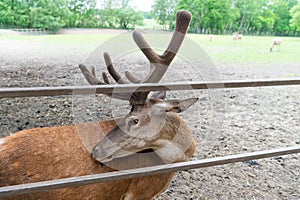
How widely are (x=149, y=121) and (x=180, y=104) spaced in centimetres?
31

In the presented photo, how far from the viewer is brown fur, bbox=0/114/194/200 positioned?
1.86 m

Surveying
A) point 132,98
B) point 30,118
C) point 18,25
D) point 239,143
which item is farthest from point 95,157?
point 18,25

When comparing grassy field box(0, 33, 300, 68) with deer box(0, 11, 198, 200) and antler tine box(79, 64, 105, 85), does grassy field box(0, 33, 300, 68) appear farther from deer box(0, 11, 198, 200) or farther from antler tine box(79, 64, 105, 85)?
deer box(0, 11, 198, 200)

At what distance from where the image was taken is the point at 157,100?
2.21m

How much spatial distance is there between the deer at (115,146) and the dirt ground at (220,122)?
29 centimetres

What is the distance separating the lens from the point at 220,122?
2.95 meters

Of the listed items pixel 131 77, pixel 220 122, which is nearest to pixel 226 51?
pixel 220 122

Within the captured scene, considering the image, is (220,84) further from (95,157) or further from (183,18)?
(95,157)

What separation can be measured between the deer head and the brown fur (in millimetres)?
136

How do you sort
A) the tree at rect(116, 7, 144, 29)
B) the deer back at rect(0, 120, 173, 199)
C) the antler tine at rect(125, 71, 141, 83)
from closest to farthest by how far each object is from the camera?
the deer back at rect(0, 120, 173, 199), the antler tine at rect(125, 71, 141, 83), the tree at rect(116, 7, 144, 29)

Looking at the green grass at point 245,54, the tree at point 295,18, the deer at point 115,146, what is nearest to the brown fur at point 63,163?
the deer at point 115,146

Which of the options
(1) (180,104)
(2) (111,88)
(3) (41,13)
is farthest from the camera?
(3) (41,13)

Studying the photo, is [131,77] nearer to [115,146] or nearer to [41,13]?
[115,146]

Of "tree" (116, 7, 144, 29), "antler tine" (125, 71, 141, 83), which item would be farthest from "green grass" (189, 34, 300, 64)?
"antler tine" (125, 71, 141, 83)
